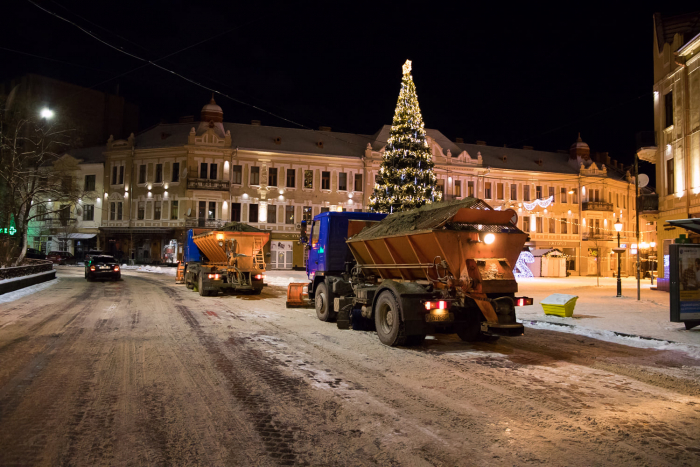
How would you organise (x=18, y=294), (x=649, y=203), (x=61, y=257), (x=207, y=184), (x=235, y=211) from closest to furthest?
(x=18, y=294)
(x=649, y=203)
(x=207, y=184)
(x=235, y=211)
(x=61, y=257)

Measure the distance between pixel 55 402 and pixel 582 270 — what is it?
184 ft

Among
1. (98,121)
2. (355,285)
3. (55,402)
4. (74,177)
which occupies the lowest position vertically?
(55,402)

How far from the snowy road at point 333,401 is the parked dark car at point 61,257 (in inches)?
1783

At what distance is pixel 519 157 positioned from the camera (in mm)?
57781

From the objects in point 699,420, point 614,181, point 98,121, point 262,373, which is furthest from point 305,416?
point 98,121

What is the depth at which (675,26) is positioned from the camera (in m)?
24.7

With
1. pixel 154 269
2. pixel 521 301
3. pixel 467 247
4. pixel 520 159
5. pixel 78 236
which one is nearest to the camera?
pixel 467 247

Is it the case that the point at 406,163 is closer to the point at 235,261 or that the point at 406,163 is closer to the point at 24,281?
the point at 235,261

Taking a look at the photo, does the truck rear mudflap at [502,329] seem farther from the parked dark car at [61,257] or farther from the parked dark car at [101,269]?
the parked dark car at [61,257]

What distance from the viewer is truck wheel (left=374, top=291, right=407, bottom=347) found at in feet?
29.2

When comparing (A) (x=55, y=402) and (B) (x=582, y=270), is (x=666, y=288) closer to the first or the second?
(A) (x=55, y=402)

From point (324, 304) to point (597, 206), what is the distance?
5082 centimetres

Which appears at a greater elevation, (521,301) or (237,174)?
(237,174)

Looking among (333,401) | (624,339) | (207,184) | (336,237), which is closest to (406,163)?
(336,237)
